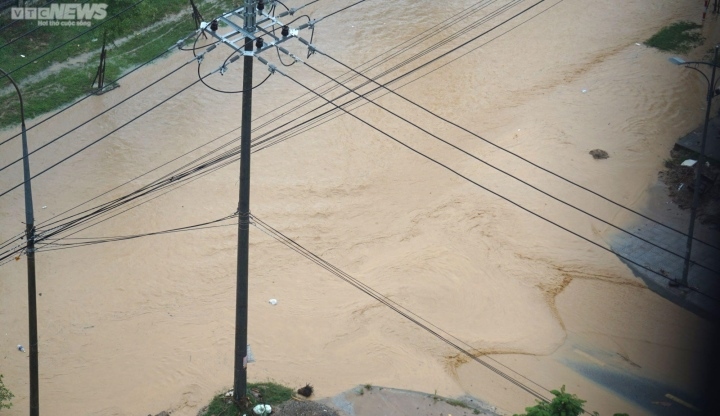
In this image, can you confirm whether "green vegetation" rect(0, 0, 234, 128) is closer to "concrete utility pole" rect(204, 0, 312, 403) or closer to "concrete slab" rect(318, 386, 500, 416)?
"concrete utility pole" rect(204, 0, 312, 403)

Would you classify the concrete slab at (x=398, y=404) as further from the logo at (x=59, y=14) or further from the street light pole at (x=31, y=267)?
the logo at (x=59, y=14)

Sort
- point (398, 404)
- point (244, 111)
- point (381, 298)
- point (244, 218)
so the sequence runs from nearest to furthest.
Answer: point (244, 111)
point (244, 218)
point (398, 404)
point (381, 298)

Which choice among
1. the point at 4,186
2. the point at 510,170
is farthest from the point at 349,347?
the point at 4,186

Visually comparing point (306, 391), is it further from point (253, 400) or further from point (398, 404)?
point (398, 404)

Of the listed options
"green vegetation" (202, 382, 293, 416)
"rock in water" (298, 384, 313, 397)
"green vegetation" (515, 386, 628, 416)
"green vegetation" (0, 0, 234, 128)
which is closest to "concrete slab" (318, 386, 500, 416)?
"rock in water" (298, 384, 313, 397)

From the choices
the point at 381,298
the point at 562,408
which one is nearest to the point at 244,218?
the point at 562,408

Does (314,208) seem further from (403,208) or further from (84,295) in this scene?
(84,295)

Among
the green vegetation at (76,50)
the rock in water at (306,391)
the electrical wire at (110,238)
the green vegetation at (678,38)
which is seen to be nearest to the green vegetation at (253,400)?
the rock in water at (306,391)
